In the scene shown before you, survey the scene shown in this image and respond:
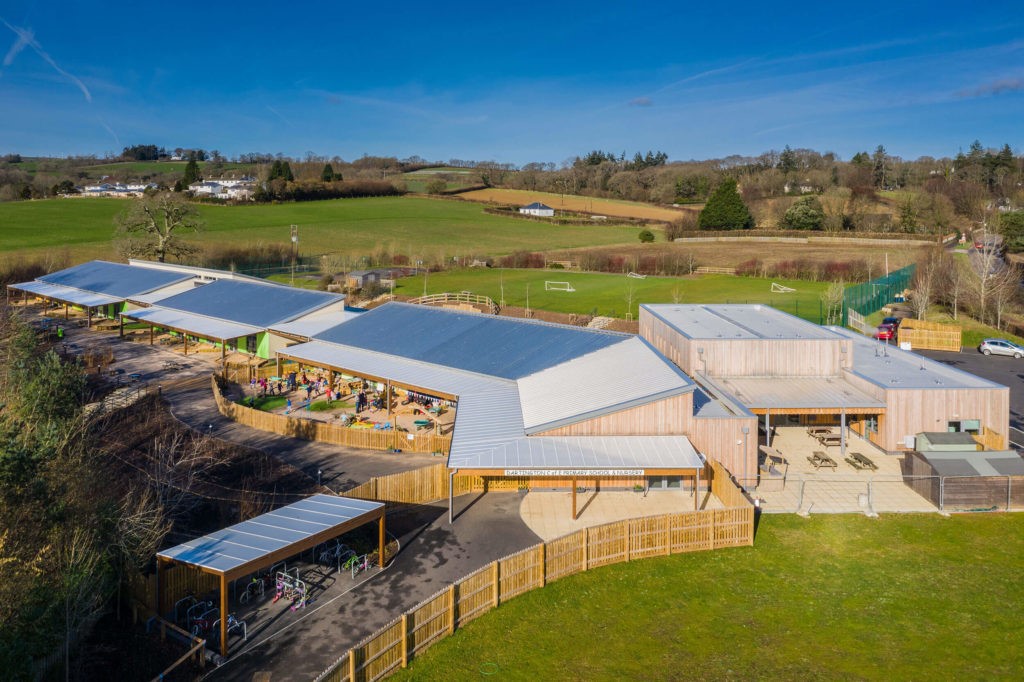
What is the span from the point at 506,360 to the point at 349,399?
346 inches

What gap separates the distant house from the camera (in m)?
127

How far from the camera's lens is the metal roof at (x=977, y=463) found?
2247 cm

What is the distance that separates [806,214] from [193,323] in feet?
275

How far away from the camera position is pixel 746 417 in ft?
77.7

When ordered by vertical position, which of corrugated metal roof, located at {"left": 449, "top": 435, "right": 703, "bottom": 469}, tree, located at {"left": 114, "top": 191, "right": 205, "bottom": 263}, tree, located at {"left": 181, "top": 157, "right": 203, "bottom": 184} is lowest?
corrugated metal roof, located at {"left": 449, "top": 435, "right": 703, "bottom": 469}

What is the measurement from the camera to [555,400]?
25.1 meters

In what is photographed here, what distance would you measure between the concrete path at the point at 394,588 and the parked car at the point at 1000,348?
37.3 meters

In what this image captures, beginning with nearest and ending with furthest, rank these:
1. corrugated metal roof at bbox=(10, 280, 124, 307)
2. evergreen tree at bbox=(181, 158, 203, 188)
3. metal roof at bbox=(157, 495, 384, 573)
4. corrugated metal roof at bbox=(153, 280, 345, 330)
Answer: metal roof at bbox=(157, 495, 384, 573) < corrugated metal roof at bbox=(153, 280, 345, 330) < corrugated metal roof at bbox=(10, 280, 124, 307) < evergreen tree at bbox=(181, 158, 203, 188)

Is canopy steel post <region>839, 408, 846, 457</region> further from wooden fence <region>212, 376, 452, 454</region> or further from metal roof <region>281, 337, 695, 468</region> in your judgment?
wooden fence <region>212, 376, 452, 454</region>

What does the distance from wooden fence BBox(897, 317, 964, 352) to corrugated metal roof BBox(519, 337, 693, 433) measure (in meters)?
27.2

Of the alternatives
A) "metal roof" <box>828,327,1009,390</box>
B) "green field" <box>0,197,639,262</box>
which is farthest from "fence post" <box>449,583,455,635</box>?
"green field" <box>0,197,639,262</box>

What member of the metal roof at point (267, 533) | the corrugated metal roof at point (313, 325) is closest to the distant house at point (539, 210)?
the corrugated metal roof at point (313, 325)

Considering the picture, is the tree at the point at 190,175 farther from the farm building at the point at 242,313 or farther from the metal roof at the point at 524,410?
the metal roof at the point at 524,410

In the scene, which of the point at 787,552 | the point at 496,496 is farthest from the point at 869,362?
the point at 496,496
